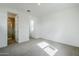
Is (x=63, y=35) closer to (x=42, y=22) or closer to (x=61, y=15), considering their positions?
(x=61, y=15)

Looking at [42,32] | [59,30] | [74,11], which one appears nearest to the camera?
[74,11]

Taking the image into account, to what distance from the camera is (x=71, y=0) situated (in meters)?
1.12

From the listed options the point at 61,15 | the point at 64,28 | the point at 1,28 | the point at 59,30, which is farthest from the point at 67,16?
the point at 1,28

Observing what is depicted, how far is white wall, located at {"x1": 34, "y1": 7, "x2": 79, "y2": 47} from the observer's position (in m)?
2.53

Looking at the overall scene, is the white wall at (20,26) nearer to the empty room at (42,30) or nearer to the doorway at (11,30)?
the empty room at (42,30)

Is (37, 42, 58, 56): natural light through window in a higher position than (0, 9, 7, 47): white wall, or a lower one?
lower

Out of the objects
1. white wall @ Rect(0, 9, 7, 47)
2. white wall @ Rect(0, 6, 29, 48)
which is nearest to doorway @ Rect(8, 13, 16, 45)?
white wall @ Rect(0, 6, 29, 48)

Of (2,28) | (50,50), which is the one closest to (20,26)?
(2,28)

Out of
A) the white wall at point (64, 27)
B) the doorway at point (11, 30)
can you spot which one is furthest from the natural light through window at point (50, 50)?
the doorway at point (11, 30)

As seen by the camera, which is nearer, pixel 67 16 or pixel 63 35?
pixel 67 16

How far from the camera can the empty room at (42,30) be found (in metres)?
2.16

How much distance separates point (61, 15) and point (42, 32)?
1691 mm

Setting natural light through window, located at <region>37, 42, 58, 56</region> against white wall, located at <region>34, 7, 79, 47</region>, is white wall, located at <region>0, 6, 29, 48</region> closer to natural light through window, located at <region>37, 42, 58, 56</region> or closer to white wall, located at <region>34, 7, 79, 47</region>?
white wall, located at <region>34, 7, 79, 47</region>

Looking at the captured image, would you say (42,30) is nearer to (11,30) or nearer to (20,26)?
(20,26)
